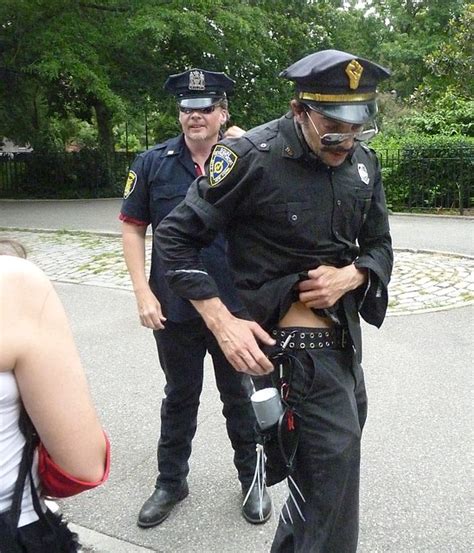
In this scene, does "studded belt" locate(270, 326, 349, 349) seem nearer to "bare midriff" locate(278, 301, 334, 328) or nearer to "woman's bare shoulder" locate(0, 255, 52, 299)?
"bare midriff" locate(278, 301, 334, 328)

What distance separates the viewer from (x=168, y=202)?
3.04m

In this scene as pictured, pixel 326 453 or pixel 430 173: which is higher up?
pixel 326 453

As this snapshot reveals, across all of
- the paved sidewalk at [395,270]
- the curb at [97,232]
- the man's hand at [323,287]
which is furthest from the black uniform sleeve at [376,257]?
the curb at [97,232]

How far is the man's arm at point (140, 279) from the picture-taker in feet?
9.71

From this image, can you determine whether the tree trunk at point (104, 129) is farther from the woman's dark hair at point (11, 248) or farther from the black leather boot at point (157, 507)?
the woman's dark hair at point (11, 248)

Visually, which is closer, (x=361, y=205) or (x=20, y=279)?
(x=20, y=279)

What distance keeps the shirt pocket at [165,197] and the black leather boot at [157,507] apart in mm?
1331

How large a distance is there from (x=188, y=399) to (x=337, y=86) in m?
1.74

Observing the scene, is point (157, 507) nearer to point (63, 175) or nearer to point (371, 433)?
point (371, 433)

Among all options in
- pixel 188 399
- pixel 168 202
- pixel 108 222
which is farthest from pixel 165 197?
pixel 108 222

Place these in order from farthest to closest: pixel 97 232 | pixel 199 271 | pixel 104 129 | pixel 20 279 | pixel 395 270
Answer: pixel 104 129 → pixel 97 232 → pixel 395 270 → pixel 199 271 → pixel 20 279

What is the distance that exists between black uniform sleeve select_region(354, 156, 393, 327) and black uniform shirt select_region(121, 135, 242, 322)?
0.75m

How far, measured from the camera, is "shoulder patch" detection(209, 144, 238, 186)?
2.14 m

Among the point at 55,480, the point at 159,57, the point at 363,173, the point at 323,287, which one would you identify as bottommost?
the point at 55,480
